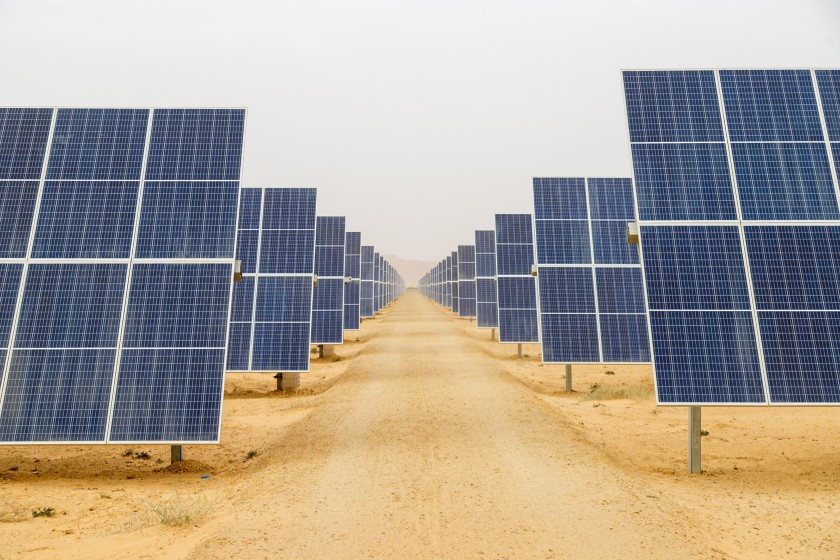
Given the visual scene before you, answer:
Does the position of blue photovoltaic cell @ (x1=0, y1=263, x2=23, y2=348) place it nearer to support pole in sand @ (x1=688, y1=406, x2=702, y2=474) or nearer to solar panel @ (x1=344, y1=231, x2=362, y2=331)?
support pole in sand @ (x1=688, y1=406, x2=702, y2=474)

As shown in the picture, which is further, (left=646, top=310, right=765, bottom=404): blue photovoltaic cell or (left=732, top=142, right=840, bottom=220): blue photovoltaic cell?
(left=732, top=142, right=840, bottom=220): blue photovoltaic cell

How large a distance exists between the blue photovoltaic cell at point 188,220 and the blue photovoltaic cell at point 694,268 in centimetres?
822

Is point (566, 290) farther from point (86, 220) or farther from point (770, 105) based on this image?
point (86, 220)

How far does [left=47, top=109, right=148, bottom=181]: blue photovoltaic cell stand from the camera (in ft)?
34.8

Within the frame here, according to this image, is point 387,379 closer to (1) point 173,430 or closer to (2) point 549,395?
(2) point 549,395

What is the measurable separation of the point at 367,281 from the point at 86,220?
146 ft

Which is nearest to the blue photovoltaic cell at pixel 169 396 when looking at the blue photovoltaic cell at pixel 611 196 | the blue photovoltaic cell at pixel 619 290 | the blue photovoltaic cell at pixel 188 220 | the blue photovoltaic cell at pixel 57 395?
the blue photovoltaic cell at pixel 57 395

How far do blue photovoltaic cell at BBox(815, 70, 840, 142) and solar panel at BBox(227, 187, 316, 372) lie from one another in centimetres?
1488

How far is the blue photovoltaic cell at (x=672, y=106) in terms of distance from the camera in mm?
10625

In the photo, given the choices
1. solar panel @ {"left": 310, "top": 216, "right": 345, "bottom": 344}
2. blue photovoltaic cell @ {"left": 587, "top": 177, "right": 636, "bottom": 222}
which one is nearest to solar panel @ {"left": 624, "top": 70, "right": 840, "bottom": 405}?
blue photovoltaic cell @ {"left": 587, "top": 177, "right": 636, "bottom": 222}

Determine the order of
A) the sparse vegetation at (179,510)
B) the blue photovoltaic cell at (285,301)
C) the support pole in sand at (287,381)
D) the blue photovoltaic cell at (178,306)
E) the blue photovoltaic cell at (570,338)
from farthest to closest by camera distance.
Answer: the support pole in sand at (287,381)
the blue photovoltaic cell at (285,301)
the blue photovoltaic cell at (570,338)
the blue photovoltaic cell at (178,306)
the sparse vegetation at (179,510)

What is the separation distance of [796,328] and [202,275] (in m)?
11.1

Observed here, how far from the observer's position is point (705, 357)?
9062 millimetres

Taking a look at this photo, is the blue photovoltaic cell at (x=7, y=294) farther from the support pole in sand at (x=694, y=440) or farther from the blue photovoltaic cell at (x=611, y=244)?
the blue photovoltaic cell at (x=611, y=244)
